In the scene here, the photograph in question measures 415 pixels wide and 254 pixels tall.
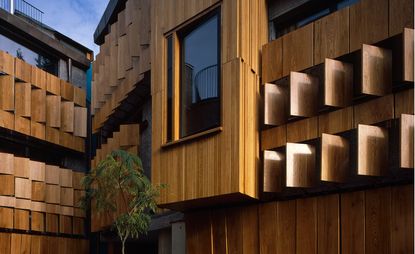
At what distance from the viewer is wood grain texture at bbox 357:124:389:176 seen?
34.9ft

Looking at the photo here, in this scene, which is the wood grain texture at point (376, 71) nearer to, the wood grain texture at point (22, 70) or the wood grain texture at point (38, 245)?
the wood grain texture at point (22, 70)

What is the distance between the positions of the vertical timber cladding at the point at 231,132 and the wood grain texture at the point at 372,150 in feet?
8.65

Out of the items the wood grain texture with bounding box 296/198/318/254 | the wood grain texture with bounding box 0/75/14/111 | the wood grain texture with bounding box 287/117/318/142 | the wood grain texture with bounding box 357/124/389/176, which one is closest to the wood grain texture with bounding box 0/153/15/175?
the wood grain texture with bounding box 0/75/14/111

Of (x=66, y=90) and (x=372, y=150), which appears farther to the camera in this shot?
(x=66, y=90)

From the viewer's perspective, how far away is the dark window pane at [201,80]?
1352 cm

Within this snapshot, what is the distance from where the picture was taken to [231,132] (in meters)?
12.9

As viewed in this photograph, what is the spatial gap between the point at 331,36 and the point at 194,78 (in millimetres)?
3013

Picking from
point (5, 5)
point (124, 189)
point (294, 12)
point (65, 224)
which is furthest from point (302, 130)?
point (5, 5)

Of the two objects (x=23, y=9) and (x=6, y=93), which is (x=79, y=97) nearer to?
(x=6, y=93)

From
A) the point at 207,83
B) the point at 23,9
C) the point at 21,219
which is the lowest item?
the point at 21,219

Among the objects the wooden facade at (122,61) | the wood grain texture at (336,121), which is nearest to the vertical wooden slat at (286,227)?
the wood grain texture at (336,121)

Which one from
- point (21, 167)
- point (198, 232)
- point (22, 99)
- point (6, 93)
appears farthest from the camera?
point (22, 99)

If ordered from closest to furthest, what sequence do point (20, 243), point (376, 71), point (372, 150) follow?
point (372, 150)
point (376, 71)
point (20, 243)

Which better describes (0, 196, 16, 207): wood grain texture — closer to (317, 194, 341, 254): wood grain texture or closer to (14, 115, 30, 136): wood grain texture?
(14, 115, 30, 136): wood grain texture
